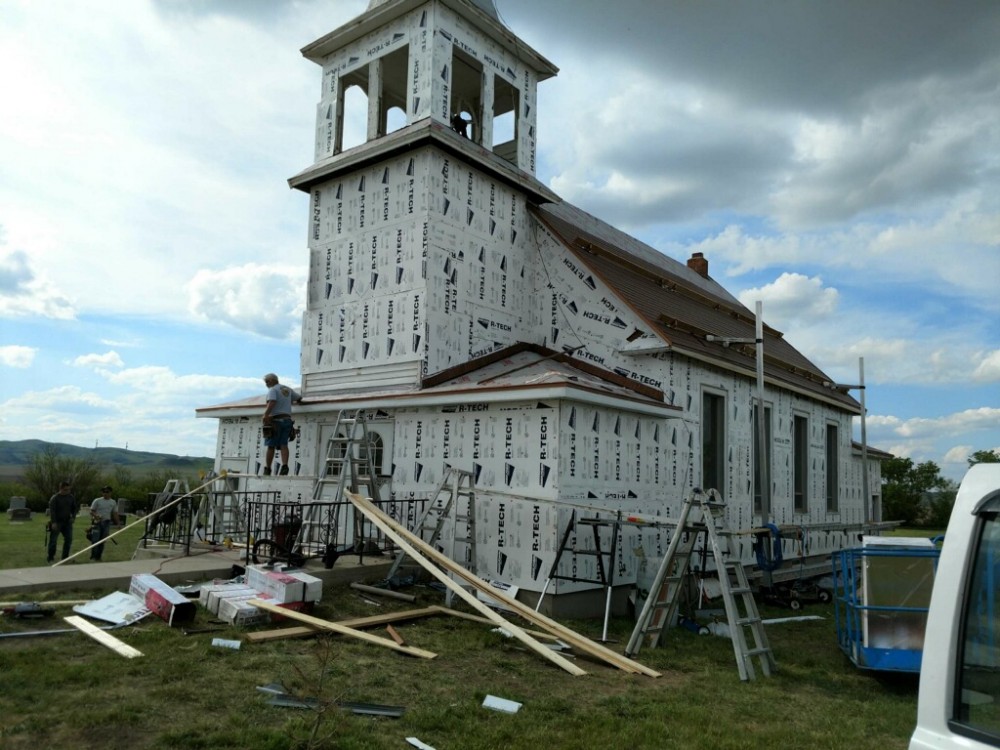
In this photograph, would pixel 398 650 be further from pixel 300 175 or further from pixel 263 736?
pixel 300 175

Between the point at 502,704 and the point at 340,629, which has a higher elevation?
the point at 340,629

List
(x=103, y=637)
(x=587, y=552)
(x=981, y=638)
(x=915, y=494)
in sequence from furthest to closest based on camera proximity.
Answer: (x=915, y=494) → (x=587, y=552) → (x=103, y=637) → (x=981, y=638)

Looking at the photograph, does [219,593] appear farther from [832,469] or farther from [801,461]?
[832,469]

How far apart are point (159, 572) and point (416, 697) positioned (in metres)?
5.40

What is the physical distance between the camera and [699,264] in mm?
28266

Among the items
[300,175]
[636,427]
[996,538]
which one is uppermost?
[300,175]

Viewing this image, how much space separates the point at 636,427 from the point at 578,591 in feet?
9.85

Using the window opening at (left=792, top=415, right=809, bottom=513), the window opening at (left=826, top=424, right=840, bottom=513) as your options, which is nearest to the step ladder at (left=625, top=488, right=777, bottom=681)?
the window opening at (left=792, top=415, right=809, bottom=513)

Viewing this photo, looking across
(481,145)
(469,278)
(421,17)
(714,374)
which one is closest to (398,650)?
(469,278)

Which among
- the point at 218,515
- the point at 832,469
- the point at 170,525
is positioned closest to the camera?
the point at 218,515

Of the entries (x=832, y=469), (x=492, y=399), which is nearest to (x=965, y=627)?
(x=492, y=399)

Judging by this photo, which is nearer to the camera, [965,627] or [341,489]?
[965,627]

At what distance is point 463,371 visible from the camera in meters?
13.9

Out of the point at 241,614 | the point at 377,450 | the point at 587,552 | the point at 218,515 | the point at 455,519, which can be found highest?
the point at 377,450
